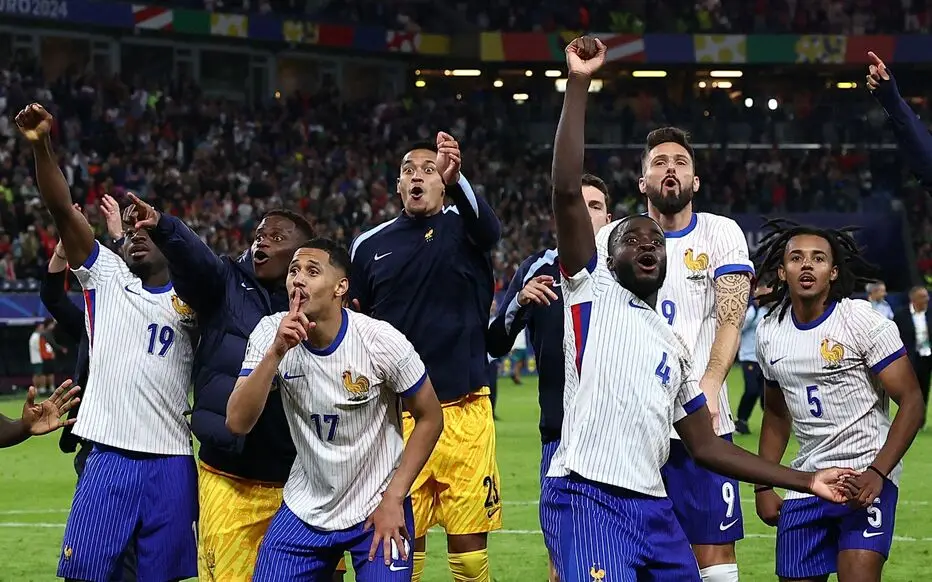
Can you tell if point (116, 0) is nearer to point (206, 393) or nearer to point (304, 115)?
point (304, 115)

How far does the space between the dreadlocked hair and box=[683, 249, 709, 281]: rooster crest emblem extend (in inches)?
16.7

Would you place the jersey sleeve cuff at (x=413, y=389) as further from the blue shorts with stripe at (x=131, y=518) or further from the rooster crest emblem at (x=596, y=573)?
the blue shorts with stripe at (x=131, y=518)

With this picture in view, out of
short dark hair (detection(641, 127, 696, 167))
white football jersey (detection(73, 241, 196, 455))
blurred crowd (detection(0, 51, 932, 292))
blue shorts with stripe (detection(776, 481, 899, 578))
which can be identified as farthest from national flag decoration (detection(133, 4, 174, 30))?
blue shorts with stripe (detection(776, 481, 899, 578))

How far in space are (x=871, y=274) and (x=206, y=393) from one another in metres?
3.42

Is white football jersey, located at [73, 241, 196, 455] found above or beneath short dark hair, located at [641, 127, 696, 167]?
beneath

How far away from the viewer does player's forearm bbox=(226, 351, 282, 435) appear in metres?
5.93

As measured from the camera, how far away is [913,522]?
12500 mm

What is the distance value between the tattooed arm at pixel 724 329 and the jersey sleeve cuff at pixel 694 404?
2.44 feet

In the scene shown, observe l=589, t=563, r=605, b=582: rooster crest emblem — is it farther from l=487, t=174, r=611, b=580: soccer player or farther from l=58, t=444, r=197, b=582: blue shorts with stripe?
l=58, t=444, r=197, b=582: blue shorts with stripe

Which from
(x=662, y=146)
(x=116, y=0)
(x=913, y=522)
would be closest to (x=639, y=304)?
(x=662, y=146)

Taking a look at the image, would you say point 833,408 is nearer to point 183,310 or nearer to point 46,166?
point 183,310

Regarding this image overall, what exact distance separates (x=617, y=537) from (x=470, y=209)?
8.37ft

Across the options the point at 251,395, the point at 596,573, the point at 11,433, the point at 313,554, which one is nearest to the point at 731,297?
the point at 596,573

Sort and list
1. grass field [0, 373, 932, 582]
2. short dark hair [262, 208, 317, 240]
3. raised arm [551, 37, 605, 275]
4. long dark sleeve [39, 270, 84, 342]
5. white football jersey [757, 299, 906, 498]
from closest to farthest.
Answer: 1. raised arm [551, 37, 605, 275]
2. white football jersey [757, 299, 906, 498]
3. short dark hair [262, 208, 317, 240]
4. long dark sleeve [39, 270, 84, 342]
5. grass field [0, 373, 932, 582]
